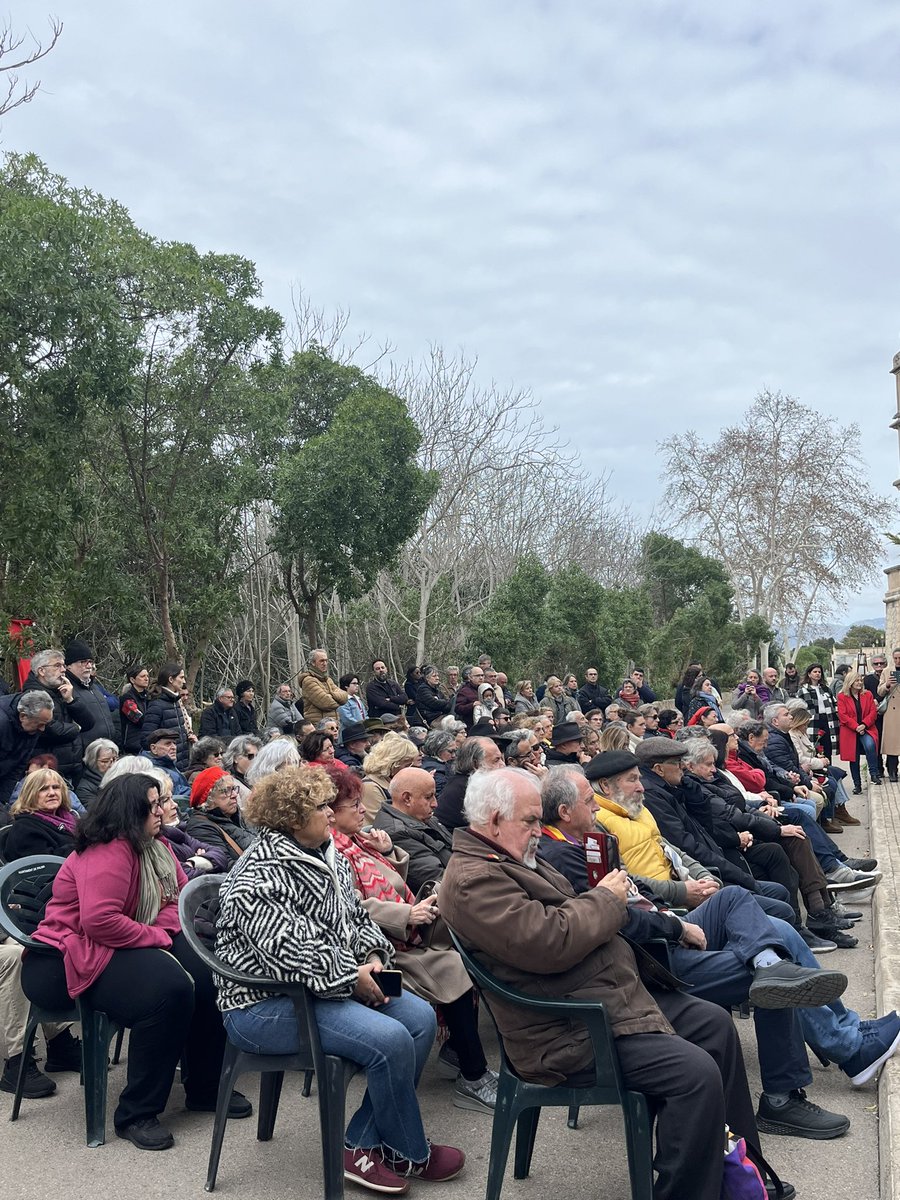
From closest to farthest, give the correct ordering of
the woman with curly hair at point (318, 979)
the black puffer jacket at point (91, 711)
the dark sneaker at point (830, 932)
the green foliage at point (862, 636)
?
the woman with curly hair at point (318, 979) → the dark sneaker at point (830, 932) → the black puffer jacket at point (91, 711) → the green foliage at point (862, 636)

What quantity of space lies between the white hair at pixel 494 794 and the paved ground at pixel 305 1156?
4.33 feet

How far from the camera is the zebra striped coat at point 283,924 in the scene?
12.4 feet

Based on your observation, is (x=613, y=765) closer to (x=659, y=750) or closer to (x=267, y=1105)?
(x=659, y=750)

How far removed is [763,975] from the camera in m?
4.25

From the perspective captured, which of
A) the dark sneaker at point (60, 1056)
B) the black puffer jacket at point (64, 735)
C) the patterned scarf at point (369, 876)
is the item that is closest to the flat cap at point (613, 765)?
the patterned scarf at point (369, 876)

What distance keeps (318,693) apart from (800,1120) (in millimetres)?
9270

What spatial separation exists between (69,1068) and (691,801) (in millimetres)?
3846

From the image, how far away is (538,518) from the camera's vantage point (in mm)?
34938

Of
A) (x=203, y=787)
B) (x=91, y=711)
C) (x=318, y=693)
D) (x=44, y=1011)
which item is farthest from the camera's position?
(x=318, y=693)

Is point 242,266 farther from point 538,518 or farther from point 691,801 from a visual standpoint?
point 538,518

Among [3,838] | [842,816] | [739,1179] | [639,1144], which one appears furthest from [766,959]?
[842,816]

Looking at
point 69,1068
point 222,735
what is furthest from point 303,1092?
point 222,735

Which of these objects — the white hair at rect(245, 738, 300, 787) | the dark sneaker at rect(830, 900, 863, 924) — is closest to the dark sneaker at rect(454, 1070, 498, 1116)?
the white hair at rect(245, 738, 300, 787)

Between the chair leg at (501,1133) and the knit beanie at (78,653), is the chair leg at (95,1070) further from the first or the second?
the knit beanie at (78,653)
